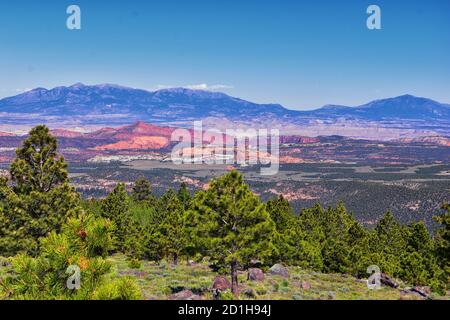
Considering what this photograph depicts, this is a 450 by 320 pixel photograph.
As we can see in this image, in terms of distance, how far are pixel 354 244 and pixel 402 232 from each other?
56.7 feet

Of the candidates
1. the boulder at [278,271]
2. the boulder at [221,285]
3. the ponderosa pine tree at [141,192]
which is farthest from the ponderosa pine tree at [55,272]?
the ponderosa pine tree at [141,192]

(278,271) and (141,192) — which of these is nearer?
(278,271)

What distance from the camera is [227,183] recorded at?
93.3 feet

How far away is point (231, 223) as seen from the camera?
28375mm

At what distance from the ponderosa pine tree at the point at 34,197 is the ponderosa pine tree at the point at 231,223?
8.75 metres

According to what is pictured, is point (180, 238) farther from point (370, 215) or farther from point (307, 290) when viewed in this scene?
point (370, 215)

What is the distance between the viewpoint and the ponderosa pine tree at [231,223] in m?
27.6

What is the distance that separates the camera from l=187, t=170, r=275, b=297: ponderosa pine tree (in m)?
27.6

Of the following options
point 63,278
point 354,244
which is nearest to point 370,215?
point 354,244

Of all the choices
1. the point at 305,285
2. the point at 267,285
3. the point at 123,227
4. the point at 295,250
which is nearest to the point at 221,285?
the point at 267,285

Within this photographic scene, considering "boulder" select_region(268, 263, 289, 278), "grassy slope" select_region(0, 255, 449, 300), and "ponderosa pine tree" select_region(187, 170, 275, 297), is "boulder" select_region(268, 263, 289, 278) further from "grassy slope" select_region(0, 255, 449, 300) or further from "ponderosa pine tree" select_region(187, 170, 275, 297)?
"ponderosa pine tree" select_region(187, 170, 275, 297)

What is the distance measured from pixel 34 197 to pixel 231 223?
1314cm

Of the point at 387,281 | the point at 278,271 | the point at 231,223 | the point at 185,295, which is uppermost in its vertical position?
the point at 231,223

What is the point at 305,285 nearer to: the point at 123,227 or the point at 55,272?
the point at 123,227
